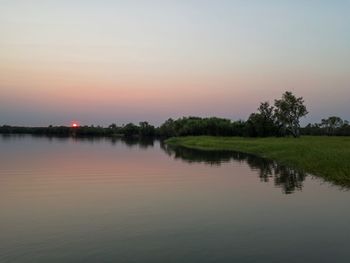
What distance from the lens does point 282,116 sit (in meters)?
128

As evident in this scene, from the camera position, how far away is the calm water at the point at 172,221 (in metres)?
13.6

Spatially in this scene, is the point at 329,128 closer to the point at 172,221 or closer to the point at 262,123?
the point at 262,123

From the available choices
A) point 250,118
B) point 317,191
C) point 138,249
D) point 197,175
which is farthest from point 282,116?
point 138,249

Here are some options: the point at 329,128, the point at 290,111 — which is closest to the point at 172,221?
the point at 290,111

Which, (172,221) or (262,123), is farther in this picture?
(262,123)

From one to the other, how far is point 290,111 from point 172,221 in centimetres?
11476

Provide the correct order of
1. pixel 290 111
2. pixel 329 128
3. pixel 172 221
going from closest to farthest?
pixel 172 221, pixel 290 111, pixel 329 128

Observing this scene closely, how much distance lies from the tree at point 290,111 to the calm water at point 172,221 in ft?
319

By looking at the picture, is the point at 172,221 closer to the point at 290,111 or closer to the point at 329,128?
the point at 290,111

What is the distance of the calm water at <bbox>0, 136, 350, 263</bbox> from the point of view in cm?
1359

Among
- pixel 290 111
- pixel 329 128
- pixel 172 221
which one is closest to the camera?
pixel 172 221

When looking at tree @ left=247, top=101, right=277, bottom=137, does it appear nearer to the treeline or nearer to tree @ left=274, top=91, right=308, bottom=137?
tree @ left=274, top=91, right=308, bottom=137

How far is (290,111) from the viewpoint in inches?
5017

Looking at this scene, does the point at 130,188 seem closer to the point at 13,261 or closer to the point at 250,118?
the point at 13,261
